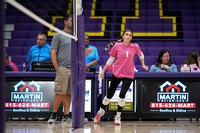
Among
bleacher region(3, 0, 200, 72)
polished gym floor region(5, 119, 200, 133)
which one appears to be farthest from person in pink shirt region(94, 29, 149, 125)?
bleacher region(3, 0, 200, 72)

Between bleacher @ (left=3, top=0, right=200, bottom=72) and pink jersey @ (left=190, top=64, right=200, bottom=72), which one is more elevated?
bleacher @ (left=3, top=0, right=200, bottom=72)

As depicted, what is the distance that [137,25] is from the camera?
12.9 m

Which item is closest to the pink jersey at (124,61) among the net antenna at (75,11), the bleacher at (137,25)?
the net antenna at (75,11)

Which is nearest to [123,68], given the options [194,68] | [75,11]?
[75,11]

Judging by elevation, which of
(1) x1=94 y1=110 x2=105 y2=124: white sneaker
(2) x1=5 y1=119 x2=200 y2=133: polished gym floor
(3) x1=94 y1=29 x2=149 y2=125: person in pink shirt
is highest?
(3) x1=94 y1=29 x2=149 y2=125: person in pink shirt

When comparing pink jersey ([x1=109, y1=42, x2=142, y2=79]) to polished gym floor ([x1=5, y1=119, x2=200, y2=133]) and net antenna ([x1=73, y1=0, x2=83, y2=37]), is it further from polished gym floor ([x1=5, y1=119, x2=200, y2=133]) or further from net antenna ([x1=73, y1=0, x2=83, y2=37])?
net antenna ([x1=73, y1=0, x2=83, y2=37])

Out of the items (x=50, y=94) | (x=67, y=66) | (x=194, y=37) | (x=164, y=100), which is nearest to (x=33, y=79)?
(x=50, y=94)

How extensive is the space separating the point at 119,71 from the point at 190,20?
843cm

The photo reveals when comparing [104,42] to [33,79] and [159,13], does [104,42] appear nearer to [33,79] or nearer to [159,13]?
[159,13]

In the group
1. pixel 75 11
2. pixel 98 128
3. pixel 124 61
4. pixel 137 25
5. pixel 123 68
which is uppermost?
pixel 137 25

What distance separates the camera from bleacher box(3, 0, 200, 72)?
12070mm

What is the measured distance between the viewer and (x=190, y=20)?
44.1 feet

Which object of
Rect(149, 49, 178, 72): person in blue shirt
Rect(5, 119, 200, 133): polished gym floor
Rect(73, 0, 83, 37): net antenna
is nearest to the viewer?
Rect(5, 119, 200, 133): polished gym floor

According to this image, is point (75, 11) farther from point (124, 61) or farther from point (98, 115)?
point (98, 115)
